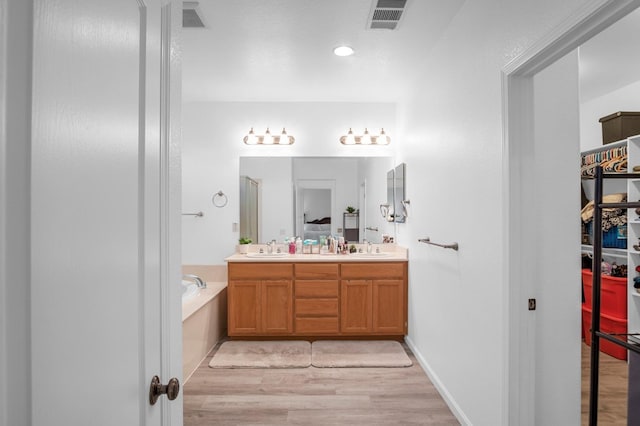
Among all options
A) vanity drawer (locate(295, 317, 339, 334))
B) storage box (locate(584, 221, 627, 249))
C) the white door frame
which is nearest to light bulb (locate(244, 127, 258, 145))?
vanity drawer (locate(295, 317, 339, 334))

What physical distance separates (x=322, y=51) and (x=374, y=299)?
231cm

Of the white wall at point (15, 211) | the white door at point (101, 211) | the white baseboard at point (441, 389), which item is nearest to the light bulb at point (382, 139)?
the white baseboard at point (441, 389)

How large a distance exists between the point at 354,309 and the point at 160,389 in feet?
9.62

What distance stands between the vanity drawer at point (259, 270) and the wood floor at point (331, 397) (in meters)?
0.87

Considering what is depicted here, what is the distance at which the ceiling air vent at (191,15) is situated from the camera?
2215 millimetres

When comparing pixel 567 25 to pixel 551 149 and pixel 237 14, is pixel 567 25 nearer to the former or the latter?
pixel 551 149

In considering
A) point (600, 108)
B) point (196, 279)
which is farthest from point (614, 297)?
point (196, 279)

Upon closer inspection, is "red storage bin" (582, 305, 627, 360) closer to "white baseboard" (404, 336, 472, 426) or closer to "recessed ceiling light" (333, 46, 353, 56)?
"white baseboard" (404, 336, 472, 426)

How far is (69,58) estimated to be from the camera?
53cm

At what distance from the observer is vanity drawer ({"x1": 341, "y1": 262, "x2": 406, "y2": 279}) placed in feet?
12.0

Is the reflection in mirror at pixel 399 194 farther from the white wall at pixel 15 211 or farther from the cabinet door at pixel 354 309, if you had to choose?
the white wall at pixel 15 211

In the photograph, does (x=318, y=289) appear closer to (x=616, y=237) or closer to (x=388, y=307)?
(x=388, y=307)

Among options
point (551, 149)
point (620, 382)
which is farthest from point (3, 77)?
point (620, 382)

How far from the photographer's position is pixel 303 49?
2816mm
